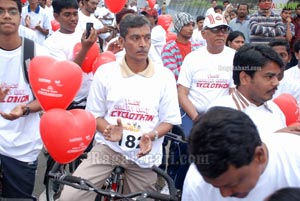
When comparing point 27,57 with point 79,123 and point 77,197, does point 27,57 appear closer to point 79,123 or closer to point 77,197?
point 79,123

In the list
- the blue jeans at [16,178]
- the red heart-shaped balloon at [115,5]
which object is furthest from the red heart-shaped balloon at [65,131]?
the red heart-shaped balloon at [115,5]

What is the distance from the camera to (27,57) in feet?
10.7

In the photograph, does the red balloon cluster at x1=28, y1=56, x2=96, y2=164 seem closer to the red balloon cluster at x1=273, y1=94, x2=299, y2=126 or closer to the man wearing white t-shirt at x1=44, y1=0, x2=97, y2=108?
the man wearing white t-shirt at x1=44, y1=0, x2=97, y2=108

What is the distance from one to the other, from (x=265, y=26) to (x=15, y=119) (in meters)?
4.93

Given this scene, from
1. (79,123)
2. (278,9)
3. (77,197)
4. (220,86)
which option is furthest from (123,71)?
(278,9)

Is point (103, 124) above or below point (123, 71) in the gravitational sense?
below

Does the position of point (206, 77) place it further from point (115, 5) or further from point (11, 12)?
point (115, 5)

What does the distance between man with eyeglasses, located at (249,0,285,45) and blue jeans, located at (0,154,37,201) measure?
178 inches

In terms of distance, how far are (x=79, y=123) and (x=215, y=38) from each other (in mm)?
2108

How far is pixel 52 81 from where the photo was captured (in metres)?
2.98

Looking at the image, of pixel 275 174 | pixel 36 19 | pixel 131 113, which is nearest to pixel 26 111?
pixel 131 113

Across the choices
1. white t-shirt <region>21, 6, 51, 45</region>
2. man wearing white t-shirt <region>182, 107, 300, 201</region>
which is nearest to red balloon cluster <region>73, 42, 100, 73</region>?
man wearing white t-shirt <region>182, 107, 300, 201</region>

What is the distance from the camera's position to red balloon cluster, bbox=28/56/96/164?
283 cm

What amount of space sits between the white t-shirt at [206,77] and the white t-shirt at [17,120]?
154 centimetres
